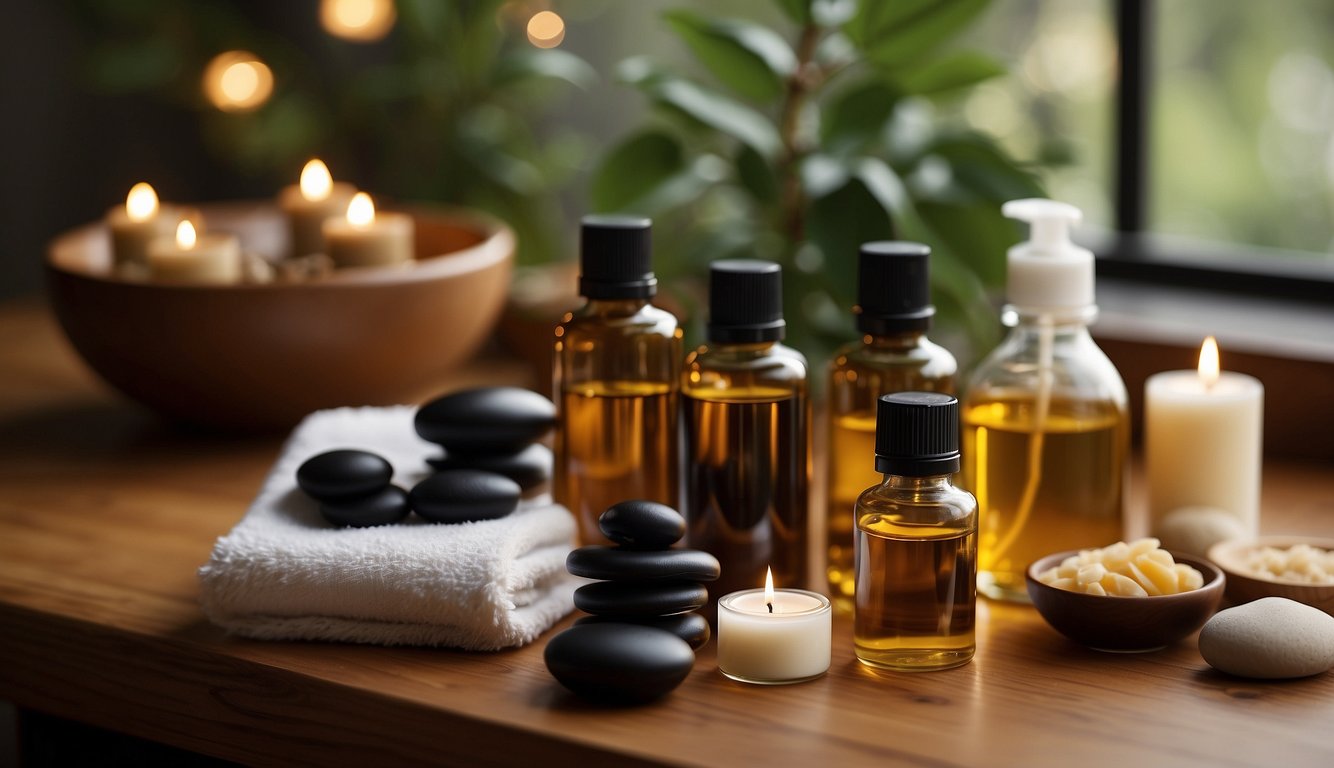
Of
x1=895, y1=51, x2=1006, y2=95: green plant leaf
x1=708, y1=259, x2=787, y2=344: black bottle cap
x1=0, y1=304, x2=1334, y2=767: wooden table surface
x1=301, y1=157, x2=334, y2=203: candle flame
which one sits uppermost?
x1=895, y1=51, x2=1006, y2=95: green plant leaf

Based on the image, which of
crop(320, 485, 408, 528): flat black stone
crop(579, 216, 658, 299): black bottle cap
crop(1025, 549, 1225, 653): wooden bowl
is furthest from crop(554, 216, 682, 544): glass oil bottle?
crop(1025, 549, 1225, 653): wooden bowl

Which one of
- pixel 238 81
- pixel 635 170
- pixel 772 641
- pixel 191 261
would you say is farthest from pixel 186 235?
pixel 772 641

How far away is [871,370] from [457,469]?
0.27m

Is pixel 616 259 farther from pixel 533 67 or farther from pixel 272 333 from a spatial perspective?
pixel 533 67

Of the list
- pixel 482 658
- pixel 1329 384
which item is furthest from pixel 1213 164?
pixel 482 658

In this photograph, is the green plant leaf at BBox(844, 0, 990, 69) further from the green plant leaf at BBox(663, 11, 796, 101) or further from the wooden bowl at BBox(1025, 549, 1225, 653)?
the wooden bowl at BBox(1025, 549, 1225, 653)

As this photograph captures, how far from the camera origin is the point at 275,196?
1.99 m

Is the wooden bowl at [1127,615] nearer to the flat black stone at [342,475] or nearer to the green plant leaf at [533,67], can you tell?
the flat black stone at [342,475]

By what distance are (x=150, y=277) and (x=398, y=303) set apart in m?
0.21

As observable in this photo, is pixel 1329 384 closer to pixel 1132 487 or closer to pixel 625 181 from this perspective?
pixel 1132 487

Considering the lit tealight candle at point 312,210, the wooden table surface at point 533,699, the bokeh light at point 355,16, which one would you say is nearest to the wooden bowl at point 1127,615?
the wooden table surface at point 533,699

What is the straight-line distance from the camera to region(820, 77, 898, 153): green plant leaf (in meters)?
1.09

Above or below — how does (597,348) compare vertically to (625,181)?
below

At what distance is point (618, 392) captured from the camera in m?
0.84
